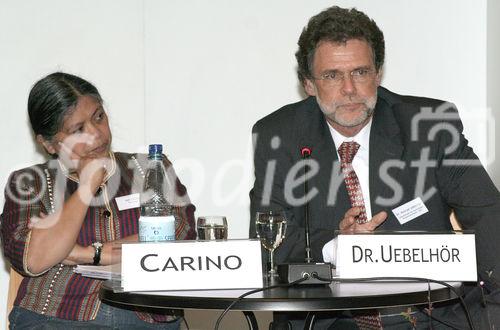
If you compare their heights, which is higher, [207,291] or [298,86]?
[298,86]

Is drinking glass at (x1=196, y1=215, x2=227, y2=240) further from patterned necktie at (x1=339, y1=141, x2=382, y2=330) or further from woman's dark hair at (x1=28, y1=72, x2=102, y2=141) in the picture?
woman's dark hair at (x1=28, y1=72, x2=102, y2=141)

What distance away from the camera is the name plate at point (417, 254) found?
2215mm

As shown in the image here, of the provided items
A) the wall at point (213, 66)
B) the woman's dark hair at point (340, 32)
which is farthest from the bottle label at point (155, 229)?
the wall at point (213, 66)

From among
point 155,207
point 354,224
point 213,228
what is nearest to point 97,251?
point 155,207

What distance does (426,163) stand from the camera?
3010 millimetres

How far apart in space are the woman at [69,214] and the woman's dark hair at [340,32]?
782 millimetres

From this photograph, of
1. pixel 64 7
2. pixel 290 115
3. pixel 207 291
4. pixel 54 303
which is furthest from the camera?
pixel 64 7

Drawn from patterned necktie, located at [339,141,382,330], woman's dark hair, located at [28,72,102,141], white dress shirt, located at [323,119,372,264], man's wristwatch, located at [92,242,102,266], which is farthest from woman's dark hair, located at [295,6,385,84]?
man's wristwatch, located at [92,242,102,266]

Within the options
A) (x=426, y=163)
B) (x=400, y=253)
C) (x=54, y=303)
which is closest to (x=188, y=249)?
(x=400, y=253)

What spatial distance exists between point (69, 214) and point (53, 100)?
0.47 metres

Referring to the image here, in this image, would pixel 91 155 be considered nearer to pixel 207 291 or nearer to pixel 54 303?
pixel 54 303

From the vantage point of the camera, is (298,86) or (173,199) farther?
(298,86)

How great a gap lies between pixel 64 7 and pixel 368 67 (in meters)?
1.90

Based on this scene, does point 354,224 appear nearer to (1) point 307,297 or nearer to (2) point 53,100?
(1) point 307,297
